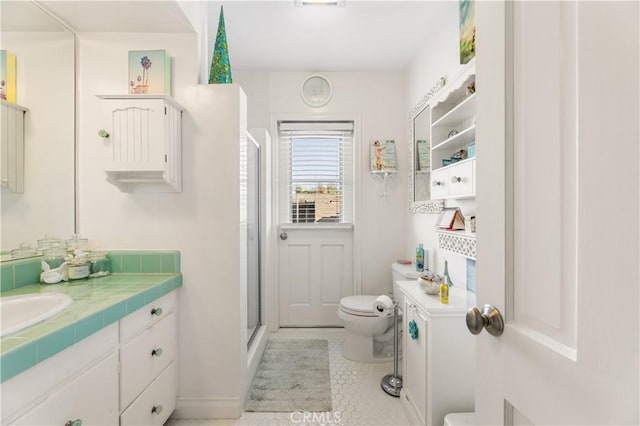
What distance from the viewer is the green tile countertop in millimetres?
811

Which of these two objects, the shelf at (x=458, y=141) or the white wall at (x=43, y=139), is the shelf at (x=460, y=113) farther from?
the white wall at (x=43, y=139)

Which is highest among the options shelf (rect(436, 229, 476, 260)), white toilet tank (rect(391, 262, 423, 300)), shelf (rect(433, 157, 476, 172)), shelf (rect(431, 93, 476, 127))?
shelf (rect(431, 93, 476, 127))

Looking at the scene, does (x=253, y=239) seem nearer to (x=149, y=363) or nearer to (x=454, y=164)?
(x=149, y=363)

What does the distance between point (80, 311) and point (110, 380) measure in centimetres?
31

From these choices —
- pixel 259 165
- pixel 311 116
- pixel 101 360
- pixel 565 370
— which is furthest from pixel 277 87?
pixel 565 370

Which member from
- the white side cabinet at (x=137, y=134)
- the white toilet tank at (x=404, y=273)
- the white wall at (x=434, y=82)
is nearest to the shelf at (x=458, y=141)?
the white wall at (x=434, y=82)

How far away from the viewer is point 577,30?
0.49 meters

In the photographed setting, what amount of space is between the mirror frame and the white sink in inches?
85.9

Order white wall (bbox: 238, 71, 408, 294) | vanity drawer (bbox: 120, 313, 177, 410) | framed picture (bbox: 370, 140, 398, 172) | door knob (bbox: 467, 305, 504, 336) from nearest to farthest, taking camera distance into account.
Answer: door knob (bbox: 467, 305, 504, 336) < vanity drawer (bbox: 120, 313, 177, 410) < framed picture (bbox: 370, 140, 398, 172) < white wall (bbox: 238, 71, 408, 294)

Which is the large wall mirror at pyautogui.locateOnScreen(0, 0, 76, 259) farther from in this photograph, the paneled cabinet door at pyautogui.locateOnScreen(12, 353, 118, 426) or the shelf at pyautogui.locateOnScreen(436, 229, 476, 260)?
the shelf at pyautogui.locateOnScreen(436, 229, 476, 260)

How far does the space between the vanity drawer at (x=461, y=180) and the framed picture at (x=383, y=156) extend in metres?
1.08

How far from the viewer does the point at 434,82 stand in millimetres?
2297

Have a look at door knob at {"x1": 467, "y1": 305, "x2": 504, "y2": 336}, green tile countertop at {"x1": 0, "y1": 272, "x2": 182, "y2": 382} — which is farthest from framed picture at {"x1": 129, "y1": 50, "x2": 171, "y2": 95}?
door knob at {"x1": 467, "y1": 305, "x2": 504, "y2": 336}

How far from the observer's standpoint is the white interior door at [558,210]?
423mm
